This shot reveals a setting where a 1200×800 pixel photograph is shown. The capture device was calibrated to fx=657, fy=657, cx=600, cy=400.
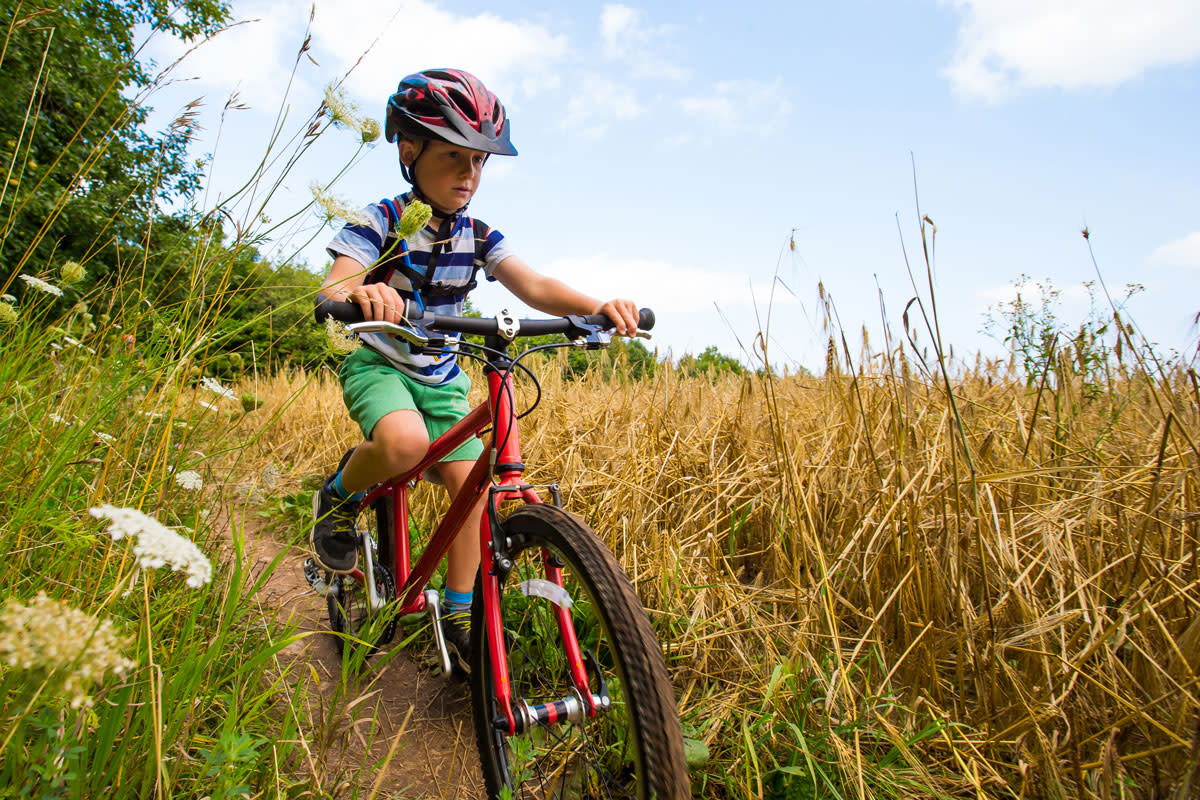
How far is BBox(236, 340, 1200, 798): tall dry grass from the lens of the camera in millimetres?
1623

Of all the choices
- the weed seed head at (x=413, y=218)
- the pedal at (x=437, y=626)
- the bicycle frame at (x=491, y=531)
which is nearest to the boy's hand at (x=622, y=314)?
the bicycle frame at (x=491, y=531)

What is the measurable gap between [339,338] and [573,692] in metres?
1.05

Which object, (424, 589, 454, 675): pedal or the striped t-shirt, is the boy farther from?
(424, 589, 454, 675): pedal

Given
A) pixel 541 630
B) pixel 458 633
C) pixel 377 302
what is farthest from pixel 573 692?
pixel 377 302

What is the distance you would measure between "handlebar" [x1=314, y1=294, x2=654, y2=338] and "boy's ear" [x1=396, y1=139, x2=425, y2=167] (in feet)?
3.38

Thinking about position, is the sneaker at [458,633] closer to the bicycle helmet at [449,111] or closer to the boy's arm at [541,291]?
the boy's arm at [541,291]

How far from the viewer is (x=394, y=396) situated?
241 cm

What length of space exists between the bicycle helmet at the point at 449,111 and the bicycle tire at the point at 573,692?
1.32 m

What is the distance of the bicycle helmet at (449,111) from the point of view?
2.25 m

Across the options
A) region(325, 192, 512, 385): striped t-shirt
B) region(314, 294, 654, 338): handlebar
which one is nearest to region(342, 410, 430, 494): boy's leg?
region(325, 192, 512, 385): striped t-shirt

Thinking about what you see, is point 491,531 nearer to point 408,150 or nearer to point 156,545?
point 156,545

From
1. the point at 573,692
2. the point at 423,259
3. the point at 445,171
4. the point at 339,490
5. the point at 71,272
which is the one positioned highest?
the point at 445,171

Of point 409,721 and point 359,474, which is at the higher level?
point 359,474

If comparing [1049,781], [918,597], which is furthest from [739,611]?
[1049,781]
